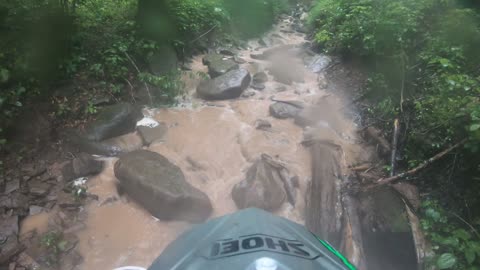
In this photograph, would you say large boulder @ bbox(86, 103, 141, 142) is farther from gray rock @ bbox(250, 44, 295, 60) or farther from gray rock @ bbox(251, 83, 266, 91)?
gray rock @ bbox(250, 44, 295, 60)

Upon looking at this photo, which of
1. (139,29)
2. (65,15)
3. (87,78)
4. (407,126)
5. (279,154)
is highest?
(65,15)

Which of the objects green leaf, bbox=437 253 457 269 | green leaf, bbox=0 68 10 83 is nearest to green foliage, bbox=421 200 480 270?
green leaf, bbox=437 253 457 269

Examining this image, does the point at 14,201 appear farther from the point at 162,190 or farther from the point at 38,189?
the point at 162,190

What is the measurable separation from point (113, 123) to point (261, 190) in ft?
8.86

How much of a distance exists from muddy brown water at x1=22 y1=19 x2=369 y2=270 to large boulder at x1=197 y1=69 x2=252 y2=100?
0.16 metres

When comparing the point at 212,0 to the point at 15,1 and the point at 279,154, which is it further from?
the point at 279,154

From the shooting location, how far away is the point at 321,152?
5.14m

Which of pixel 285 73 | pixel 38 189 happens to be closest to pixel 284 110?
pixel 285 73

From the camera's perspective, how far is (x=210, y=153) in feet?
17.6

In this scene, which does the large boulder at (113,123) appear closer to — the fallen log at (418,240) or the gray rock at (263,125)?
the gray rock at (263,125)

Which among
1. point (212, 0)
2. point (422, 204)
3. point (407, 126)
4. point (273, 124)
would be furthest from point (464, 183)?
point (212, 0)

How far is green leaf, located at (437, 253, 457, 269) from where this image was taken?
11.0ft

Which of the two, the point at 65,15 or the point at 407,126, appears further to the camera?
the point at 65,15

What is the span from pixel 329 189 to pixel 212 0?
6.73m
